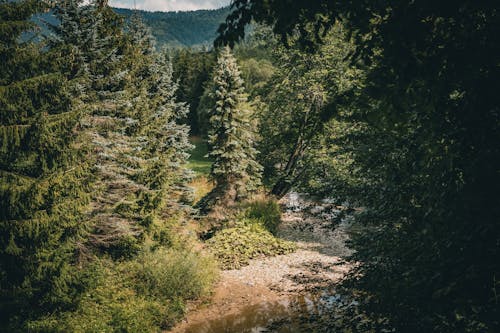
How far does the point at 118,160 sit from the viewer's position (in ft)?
42.3

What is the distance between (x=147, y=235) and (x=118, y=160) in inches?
133

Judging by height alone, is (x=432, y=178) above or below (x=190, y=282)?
above

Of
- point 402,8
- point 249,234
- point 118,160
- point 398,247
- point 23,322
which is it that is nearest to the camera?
point 402,8

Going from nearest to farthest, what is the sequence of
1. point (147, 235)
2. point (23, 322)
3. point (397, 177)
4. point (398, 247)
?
point (398, 247) < point (397, 177) < point (23, 322) < point (147, 235)

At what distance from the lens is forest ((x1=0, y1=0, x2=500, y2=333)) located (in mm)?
2449

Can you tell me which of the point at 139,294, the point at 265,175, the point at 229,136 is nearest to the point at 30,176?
the point at 139,294

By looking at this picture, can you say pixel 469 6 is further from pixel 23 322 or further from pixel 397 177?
pixel 23 322

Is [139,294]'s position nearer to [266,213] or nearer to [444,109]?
[266,213]

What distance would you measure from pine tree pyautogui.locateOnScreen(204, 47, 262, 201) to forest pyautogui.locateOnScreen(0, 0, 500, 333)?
0.13 metres

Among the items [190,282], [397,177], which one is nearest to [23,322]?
[190,282]

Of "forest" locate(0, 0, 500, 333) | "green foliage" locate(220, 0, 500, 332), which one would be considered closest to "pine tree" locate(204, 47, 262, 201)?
"forest" locate(0, 0, 500, 333)

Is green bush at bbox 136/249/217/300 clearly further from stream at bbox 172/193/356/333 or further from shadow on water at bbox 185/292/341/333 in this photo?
shadow on water at bbox 185/292/341/333

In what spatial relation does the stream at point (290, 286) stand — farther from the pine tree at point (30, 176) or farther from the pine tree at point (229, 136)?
the pine tree at point (30, 176)

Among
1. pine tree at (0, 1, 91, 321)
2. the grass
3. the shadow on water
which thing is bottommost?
the grass
